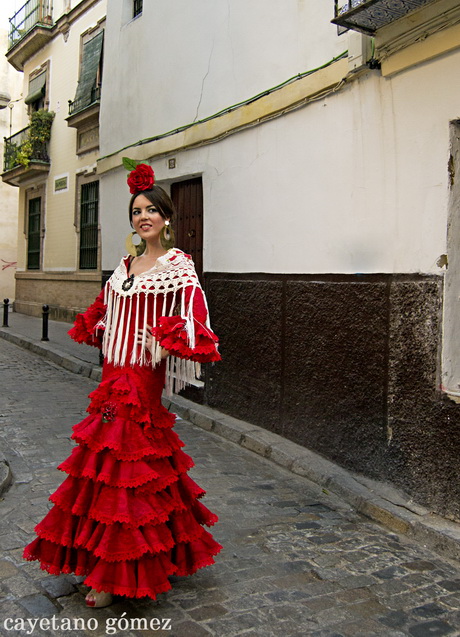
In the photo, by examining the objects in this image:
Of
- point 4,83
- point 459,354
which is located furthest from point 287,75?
point 4,83

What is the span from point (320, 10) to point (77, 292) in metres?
11.9

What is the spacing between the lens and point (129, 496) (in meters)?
2.90

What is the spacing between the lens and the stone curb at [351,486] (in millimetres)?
3975

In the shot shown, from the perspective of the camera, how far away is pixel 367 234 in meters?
4.94

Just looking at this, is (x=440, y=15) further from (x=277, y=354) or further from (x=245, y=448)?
(x=245, y=448)

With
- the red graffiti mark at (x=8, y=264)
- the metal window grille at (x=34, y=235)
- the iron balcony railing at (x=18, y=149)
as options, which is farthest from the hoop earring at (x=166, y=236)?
the red graffiti mark at (x=8, y=264)

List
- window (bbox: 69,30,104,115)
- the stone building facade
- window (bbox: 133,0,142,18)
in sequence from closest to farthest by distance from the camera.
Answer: window (bbox: 133,0,142,18), window (bbox: 69,30,104,115), the stone building facade

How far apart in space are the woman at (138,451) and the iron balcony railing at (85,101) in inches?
501

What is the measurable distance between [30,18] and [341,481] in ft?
61.6

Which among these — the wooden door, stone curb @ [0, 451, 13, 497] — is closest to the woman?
stone curb @ [0, 451, 13, 497]

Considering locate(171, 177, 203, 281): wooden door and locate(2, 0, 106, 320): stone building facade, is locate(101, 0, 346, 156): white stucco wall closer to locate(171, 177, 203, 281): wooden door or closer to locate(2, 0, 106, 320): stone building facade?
locate(171, 177, 203, 281): wooden door

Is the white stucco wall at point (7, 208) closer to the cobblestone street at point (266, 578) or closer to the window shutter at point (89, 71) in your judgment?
the window shutter at point (89, 71)

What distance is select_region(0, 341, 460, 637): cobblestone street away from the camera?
9.63ft

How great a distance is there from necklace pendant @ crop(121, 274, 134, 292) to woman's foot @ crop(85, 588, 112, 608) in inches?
56.4
